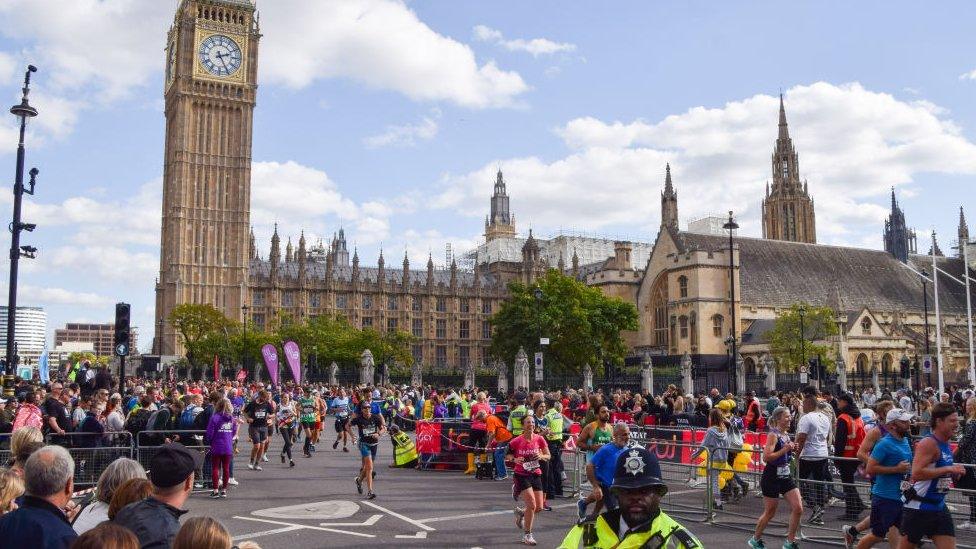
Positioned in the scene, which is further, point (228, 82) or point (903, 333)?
point (228, 82)

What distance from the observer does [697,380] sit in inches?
1925

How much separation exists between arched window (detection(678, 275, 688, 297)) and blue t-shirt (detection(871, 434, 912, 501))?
59852mm

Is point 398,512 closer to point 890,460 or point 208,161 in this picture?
point 890,460

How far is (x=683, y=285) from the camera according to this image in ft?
221

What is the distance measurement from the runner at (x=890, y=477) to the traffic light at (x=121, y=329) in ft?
46.0

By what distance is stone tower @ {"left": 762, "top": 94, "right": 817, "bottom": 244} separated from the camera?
9444 cm

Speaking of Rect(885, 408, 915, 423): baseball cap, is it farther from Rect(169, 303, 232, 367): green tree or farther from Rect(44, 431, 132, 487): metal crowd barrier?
Rect(169, 303, 232, 367): green tree

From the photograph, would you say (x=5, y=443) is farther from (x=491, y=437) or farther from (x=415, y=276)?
(x=415, y=276)

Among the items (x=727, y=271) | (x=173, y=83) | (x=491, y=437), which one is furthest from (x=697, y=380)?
(x=173, y=83)

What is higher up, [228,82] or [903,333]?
[228,82]

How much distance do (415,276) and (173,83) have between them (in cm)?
3357

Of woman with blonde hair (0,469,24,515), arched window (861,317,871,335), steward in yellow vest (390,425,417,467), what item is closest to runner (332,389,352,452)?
steward in yellow vest (390,425,417,467)

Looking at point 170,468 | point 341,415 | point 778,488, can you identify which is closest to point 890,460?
point 778,488

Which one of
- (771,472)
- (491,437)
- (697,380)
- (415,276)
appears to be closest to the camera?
(771,472)
